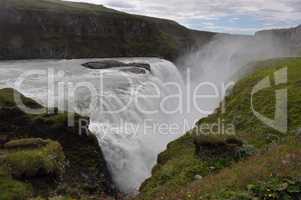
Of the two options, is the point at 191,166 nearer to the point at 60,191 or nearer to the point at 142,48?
the point at 60,191

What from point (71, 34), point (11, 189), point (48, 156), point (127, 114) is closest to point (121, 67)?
point (127, 114)

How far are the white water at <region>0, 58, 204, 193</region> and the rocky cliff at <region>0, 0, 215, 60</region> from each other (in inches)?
1746

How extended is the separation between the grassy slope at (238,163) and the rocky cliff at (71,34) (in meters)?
69.9

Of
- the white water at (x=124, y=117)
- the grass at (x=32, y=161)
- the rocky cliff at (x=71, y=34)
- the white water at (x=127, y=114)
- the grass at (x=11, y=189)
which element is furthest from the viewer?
the rocky cliff at (x=71, y=34)

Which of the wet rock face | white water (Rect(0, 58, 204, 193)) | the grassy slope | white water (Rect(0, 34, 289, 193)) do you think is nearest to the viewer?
the grassy slope

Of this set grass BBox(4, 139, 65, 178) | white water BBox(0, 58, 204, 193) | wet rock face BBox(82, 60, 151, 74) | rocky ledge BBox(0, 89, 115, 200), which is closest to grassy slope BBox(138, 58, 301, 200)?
rocky ledge BBox(0, 89, 115, 200)

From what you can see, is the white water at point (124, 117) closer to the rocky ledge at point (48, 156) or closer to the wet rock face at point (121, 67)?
the rocky ledge at point (48, 156)

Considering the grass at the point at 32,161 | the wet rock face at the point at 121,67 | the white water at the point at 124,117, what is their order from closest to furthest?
the grass at the point at 32,161
the white water at the point at 124,117
the wet rock face at the point at 121,67

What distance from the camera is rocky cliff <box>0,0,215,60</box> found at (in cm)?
8862

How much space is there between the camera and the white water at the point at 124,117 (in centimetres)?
2484

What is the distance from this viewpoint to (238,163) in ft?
43.5

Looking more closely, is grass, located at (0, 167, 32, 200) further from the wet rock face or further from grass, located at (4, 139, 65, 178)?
the wet rock face

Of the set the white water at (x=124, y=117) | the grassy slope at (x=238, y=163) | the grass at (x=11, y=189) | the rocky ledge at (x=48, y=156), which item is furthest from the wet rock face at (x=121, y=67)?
the grass at (x=11, y=189)

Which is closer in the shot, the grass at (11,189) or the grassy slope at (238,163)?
the grassy slope at (238,163)
